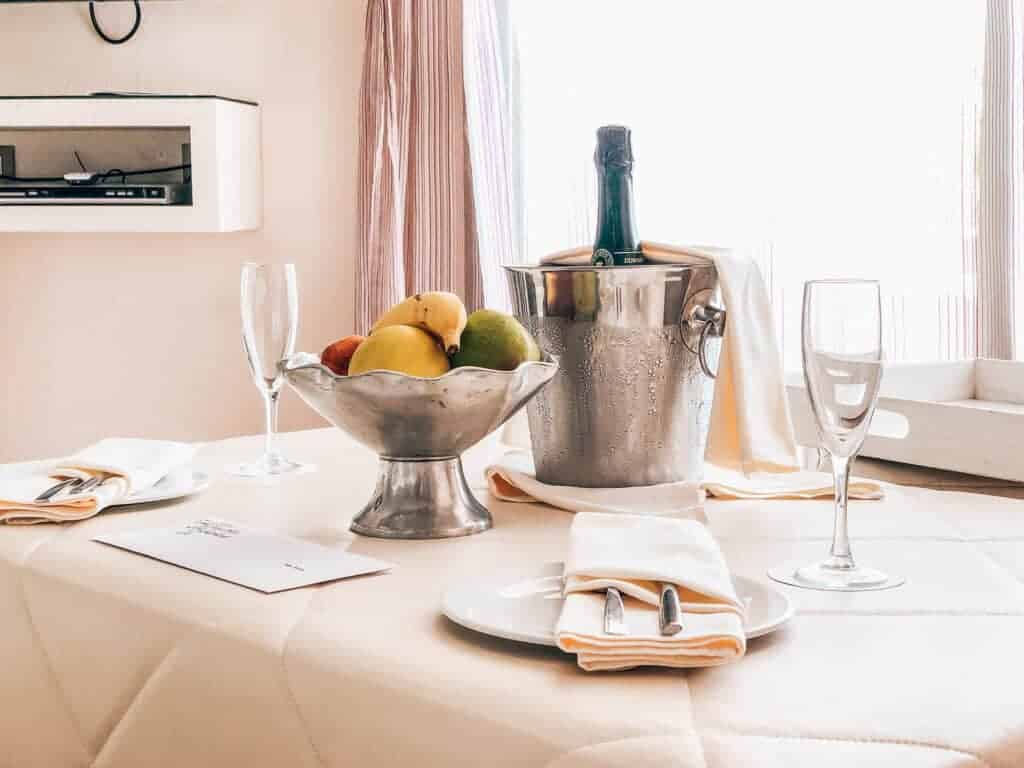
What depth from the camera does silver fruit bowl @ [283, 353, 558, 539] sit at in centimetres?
88

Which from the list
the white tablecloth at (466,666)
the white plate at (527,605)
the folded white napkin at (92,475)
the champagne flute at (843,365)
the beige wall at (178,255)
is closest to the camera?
the white tablecloth at (466,666)

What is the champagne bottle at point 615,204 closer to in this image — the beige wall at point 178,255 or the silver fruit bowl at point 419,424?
the silver fruit bowl at point 419,424

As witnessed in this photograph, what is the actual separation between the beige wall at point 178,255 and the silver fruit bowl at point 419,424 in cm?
258

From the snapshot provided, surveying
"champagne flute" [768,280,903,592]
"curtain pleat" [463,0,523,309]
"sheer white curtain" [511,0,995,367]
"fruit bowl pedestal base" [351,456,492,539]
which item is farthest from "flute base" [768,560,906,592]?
"curtain pleat" [463,0,523,309]

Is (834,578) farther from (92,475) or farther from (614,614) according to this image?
(92,475)

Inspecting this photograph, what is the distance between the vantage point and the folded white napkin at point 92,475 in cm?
99

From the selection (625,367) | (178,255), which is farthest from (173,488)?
(178,255)

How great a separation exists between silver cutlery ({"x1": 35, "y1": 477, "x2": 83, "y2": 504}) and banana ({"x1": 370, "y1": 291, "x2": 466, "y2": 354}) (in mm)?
305

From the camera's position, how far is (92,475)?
3.55 feet

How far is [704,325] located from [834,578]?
31 centimetres

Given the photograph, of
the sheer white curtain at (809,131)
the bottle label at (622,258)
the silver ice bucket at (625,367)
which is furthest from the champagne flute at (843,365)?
the sheer white curtain at (809,131)

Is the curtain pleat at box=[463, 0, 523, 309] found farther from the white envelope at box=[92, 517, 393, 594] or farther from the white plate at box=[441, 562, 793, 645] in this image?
the white plate at box=[441, 562, 793, 645]

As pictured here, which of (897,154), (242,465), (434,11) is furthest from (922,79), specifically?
(242,465)

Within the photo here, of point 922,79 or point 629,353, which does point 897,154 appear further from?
point 629,353
